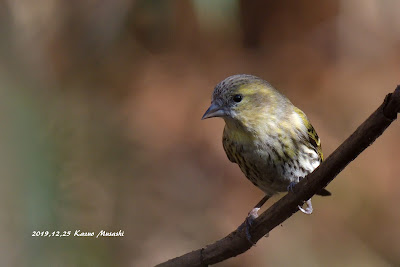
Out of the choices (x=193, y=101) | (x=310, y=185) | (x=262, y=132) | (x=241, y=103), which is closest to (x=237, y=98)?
(x=241, y=103)

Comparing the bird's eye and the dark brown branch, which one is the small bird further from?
the dark brown branch

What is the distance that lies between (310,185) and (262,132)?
452mm

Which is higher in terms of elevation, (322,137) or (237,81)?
(237,81)

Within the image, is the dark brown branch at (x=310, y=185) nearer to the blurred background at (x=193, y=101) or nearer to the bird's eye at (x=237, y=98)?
the blurred background at (x=193, y=101)

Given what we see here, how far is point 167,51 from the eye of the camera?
10.00 ft

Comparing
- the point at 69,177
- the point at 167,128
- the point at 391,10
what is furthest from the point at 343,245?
the point at 69,177

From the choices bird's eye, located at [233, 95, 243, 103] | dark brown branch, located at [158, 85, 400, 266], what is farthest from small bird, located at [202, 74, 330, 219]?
dark brown branch, located at [158, 85, 400, 266]

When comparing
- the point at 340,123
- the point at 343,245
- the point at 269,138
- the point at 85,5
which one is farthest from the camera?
the point at 340,123

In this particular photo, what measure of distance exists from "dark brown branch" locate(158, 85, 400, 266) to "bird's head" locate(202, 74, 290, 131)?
35 centimetres

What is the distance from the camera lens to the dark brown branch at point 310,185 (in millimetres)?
1197

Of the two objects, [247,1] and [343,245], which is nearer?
[343,245]

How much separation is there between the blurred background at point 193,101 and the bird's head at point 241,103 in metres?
0.26

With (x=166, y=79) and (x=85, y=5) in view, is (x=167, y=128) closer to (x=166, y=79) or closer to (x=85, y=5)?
(x=166, y=79)

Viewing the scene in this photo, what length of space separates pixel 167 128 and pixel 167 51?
→ 40 cm
